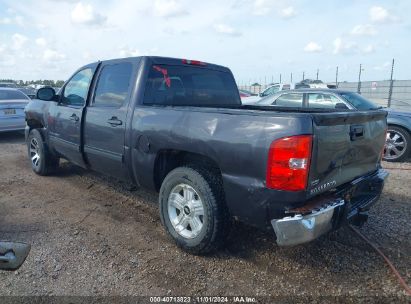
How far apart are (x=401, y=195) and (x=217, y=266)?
3399 mm

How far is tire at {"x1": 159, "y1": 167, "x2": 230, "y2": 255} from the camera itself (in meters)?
3.11

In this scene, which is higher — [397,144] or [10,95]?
[10,95]

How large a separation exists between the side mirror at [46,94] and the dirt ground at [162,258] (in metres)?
1.49

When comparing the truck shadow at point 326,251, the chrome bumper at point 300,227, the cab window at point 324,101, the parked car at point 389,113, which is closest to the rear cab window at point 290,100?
the parked car at point 389,113

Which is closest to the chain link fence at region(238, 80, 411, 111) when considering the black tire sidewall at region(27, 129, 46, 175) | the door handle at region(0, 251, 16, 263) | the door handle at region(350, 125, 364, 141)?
the door handle at region(350, 125, 364, 141)

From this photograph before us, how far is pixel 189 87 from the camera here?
4312 mm

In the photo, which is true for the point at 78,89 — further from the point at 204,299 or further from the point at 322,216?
the point at 322,216

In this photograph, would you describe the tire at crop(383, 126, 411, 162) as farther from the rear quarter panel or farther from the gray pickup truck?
the rear quarter panel

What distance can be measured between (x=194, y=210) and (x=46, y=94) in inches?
127

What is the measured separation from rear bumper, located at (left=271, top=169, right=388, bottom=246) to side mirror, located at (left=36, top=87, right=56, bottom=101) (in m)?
4.00

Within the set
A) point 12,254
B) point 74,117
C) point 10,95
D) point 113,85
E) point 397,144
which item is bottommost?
point 397,144

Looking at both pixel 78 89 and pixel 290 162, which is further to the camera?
pixel 78 89

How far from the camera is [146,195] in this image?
16.5 feet

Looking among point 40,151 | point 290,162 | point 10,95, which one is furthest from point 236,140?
point 10,95
